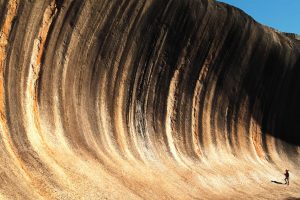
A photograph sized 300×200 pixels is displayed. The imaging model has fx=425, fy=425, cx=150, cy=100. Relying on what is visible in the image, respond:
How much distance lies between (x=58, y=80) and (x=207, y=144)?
873 cm

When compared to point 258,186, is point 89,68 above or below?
above

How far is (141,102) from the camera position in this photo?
58.0 feet

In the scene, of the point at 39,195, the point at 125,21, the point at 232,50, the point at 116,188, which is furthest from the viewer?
the point at 232,50

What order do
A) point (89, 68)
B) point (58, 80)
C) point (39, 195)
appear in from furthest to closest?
point (89, 68) < point (58, 80) < point (39, 195)

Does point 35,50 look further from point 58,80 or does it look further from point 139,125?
point 139,125

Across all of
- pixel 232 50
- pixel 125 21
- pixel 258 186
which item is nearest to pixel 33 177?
pixel 125 21

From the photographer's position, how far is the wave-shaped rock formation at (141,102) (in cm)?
1232

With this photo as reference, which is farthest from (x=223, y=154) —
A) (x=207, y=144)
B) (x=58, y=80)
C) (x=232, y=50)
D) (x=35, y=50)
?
(x=35, y=50)

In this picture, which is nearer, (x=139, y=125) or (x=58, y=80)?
(x=58, y=80)

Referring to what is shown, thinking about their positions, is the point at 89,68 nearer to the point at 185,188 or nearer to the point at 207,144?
the point at 185,188

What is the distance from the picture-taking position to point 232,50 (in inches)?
885

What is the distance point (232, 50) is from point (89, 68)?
963 centimetres

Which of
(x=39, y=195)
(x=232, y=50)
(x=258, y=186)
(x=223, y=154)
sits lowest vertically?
(x=39, y=195)

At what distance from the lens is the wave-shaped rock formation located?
12320mm
